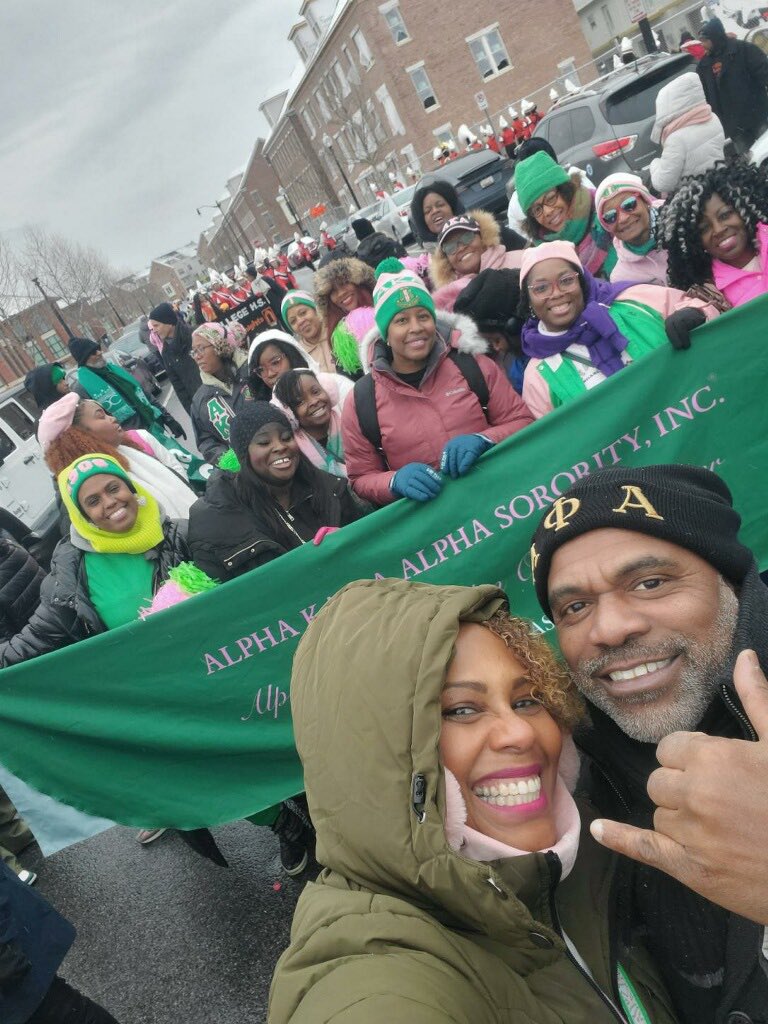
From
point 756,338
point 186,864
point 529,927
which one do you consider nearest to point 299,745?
point 529,927

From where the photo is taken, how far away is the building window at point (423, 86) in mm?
36656

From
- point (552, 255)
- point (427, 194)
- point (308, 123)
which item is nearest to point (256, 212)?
point (308, 123)

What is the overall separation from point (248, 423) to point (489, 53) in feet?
138

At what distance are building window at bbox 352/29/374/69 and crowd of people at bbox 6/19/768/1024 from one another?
4234 cm

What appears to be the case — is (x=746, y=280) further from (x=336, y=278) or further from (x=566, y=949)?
(x=336, y=278)

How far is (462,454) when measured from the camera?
2.79 m

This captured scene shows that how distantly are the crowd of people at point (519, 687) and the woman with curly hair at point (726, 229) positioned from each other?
0.04 ft

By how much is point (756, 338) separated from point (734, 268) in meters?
0.63

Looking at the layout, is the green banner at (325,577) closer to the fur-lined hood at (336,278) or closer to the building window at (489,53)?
the fur-lined hood at (336,278)

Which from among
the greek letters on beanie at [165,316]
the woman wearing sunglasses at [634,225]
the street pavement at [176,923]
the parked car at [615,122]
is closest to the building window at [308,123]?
the parked car at [615,122]

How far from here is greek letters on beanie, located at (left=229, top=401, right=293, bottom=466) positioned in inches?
128

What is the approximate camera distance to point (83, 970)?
11.2 feet

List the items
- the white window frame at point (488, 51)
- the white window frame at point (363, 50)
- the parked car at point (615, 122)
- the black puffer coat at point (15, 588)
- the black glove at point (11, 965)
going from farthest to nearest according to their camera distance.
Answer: the white window frame at point (363, 50) → the white window frame at point (488, 51) → the parked car at point (615, 122) → the black puffer coat at point (15, 588) → the black glove at point (11, 965)

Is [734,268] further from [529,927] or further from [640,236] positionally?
[529,927]
